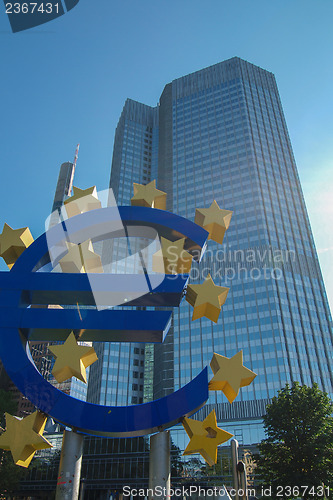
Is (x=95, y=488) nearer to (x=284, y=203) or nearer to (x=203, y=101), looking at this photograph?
(x=284, y=203)

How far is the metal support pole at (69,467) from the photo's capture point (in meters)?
12.5

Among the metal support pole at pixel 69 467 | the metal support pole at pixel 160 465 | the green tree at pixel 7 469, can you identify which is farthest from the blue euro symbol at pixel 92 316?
the green tree at pixel 7 469

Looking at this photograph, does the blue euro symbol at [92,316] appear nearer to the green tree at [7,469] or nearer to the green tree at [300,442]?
the green tree at [300,442]

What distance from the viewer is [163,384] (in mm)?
78125

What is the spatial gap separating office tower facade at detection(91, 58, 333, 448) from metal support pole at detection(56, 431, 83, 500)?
2216 inches

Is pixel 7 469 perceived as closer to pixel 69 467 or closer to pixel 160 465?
pixel 69 467

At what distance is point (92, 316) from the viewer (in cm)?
1409

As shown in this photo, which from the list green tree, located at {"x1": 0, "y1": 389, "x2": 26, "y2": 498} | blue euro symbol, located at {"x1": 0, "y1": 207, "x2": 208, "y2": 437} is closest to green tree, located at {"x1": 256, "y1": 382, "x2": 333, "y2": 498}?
blue euro symbol, located at {"x1": 0, "y1": 207, "x2": 208, "y2": 437}

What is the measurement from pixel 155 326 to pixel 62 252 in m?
5.32

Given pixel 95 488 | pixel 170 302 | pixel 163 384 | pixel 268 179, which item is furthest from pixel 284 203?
pixel 170 302

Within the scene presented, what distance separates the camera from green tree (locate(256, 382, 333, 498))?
2181 centimetres

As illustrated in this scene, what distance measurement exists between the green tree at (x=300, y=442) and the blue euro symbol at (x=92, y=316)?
13.4 metres

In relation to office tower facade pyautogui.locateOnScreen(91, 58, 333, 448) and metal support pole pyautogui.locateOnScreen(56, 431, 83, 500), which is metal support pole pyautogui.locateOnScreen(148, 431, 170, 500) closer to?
metal support pole pyautogui.locateOnScreen(56, 431, 83, 500)

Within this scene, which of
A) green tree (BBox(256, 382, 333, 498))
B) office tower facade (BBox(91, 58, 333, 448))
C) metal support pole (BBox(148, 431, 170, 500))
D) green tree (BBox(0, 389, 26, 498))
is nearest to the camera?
metal support pole (BBox(148, 431, 170, 500))
